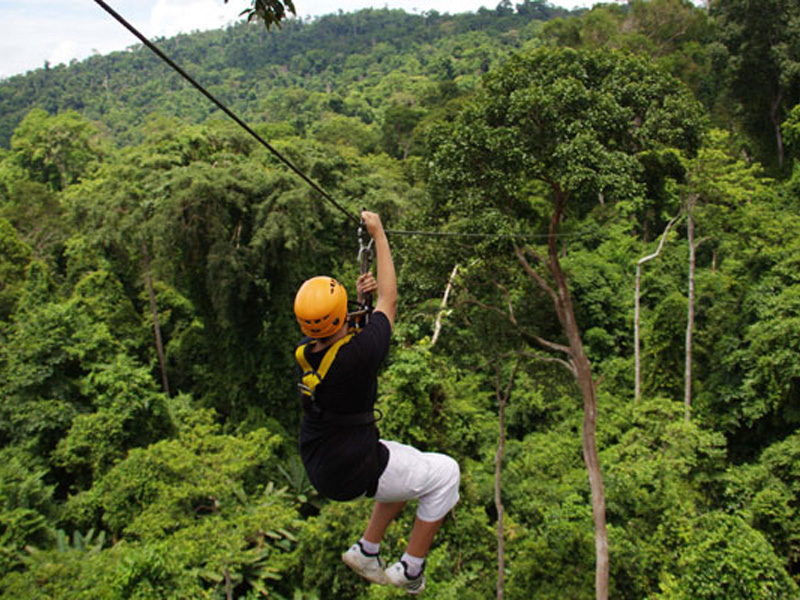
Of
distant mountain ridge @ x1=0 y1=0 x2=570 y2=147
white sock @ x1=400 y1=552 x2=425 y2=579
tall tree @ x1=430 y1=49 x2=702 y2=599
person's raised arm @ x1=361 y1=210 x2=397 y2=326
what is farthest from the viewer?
distant mountain ridge @ x1=0 y1=0 x2=570 y2=147

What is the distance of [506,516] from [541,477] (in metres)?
1.38

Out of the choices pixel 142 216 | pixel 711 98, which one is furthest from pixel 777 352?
pixel 711 98

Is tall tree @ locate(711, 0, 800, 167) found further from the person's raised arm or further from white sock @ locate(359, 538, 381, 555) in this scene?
white sock @ locate(359, 538, 381, 555)

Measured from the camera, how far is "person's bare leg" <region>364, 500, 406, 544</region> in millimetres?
2520

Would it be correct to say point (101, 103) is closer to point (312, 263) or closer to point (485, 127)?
point (312, 263)

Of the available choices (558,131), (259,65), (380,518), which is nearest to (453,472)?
(380,518)

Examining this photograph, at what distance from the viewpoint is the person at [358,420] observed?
6.53 feet

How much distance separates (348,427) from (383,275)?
23.1 inches

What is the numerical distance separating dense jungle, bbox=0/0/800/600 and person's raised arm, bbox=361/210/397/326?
1.31 m

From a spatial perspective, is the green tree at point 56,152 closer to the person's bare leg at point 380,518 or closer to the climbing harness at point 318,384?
the person's bare leg at point 380,518

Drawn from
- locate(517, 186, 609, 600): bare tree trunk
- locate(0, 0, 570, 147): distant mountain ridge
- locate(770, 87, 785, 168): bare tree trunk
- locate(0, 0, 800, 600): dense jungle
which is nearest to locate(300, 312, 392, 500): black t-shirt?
locate(0, 0, 800, 600): dense jungle

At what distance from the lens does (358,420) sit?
2.12 meters

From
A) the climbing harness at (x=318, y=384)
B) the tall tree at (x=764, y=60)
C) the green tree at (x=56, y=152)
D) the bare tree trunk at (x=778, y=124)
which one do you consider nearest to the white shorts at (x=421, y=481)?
the climbing harness at (x=318, y=384)

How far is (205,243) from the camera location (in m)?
12.7
